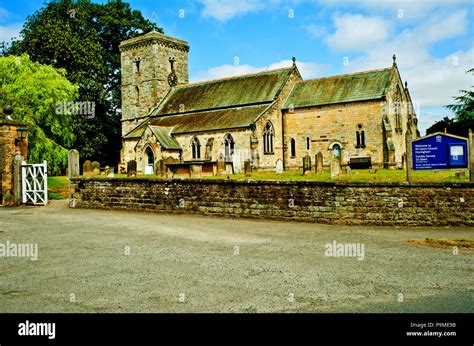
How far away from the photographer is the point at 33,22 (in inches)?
1937

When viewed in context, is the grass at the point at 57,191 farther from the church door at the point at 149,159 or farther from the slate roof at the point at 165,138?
the slate roof at the point at 165,138

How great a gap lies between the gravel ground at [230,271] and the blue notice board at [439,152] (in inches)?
88.2

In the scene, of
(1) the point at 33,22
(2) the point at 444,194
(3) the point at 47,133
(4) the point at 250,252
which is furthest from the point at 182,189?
(1) the point at 33,22

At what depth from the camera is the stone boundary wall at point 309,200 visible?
12.3 m

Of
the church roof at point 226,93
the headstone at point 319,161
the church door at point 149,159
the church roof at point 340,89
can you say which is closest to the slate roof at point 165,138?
the church door at point 149,159

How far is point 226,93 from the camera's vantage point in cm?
4400

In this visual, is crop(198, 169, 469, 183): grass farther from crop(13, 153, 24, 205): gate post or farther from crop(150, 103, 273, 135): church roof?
crop(150, 103, 273, 135): church roof

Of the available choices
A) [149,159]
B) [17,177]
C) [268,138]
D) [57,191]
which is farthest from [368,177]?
[149,159]

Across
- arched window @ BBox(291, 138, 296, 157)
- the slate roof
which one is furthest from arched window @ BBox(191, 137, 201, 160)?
arched window @ BBox(291, 138, 296, 157)

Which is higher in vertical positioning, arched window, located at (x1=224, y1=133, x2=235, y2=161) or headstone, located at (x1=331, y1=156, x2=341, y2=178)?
arched window, located at (x1=224, y1=133, x2=235, y2=161)

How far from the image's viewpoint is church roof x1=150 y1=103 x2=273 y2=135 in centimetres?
3841

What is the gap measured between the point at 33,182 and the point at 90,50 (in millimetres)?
31604

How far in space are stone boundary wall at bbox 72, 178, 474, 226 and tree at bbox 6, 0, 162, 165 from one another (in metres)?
28.4
